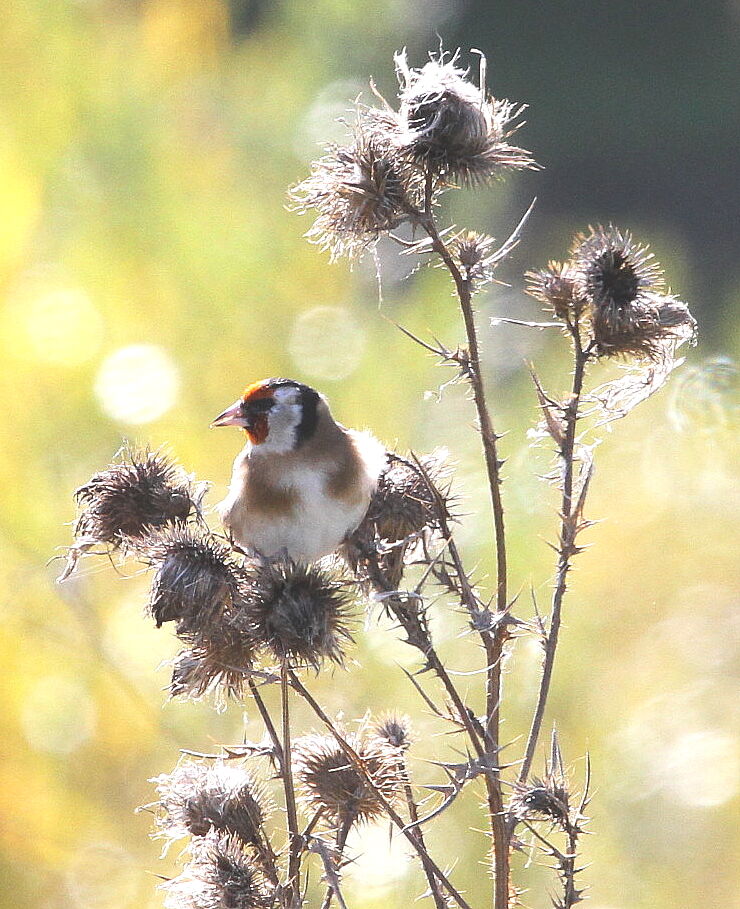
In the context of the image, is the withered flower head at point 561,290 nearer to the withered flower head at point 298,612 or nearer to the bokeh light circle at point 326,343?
the withered flower head at point 298,612

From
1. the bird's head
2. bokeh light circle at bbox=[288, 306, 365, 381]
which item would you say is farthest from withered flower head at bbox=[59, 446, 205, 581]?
bokeh light circle at bbox=[288, 306, 365, 381]

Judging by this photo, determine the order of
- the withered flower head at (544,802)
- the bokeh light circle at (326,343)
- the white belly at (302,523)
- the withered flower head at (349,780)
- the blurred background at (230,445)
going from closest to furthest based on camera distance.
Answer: the withered flower head at (544,802)
the withered flower head at (349,780)
the white belly at (302,523)
the blurred background at (230,445)
the bokeh light circle at (326,343)

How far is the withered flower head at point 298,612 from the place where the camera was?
0.77m

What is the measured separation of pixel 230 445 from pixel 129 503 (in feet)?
3.00

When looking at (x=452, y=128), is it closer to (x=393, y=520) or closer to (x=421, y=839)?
(x=393, y=520)

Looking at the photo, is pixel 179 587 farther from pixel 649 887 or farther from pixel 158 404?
pixel 649 887

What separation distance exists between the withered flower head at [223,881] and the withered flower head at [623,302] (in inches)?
15.9

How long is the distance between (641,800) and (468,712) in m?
1.11

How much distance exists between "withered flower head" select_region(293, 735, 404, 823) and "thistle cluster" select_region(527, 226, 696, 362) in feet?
1.05

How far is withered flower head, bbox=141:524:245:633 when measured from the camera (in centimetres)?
75

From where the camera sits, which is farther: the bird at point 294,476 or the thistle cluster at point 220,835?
the bird at point 294,476

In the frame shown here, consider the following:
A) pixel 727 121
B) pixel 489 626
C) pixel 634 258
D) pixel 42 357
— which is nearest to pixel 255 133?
pixel 42 357

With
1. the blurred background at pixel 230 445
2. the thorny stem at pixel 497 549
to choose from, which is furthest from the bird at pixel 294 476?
the blurred background at pixel 230 445

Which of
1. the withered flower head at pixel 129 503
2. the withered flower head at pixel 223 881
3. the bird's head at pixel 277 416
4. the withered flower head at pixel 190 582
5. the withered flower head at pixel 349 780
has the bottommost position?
the withered flower head at pixel 223 881
